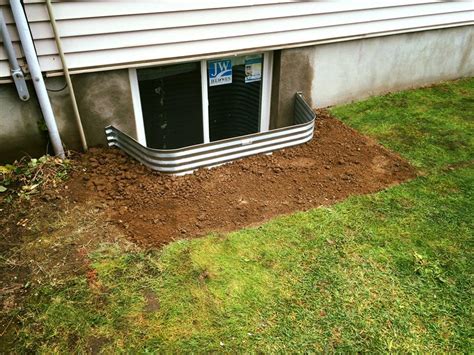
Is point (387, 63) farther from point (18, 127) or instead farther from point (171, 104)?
point (18, 127)

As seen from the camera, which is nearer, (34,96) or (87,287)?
(87,287)

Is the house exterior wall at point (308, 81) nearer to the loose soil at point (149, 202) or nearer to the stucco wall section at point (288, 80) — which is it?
the stucco wall section at point (288, 80)

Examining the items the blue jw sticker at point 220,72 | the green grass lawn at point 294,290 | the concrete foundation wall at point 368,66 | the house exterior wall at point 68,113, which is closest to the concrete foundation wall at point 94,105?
the house exterior wall at point 68,113

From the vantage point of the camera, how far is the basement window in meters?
4.95

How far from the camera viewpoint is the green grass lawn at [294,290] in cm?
280

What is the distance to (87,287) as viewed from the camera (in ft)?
10.2

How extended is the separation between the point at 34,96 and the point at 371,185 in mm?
4065

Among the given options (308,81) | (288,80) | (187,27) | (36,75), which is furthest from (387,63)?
(36,75)

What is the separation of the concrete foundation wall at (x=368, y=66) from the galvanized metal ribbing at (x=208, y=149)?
807 mm

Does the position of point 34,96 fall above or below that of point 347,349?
above

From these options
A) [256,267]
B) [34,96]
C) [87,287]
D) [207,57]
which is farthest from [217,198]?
[34,96]

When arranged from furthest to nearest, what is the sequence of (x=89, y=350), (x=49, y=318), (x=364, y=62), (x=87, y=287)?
(x=364, y=62)
(x=87, y=287)
(x=49, y=318)
(x=89, y=350)

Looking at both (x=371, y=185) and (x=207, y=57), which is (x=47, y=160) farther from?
(x=371, y=185)

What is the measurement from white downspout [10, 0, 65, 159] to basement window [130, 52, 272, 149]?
1023 millimetres
